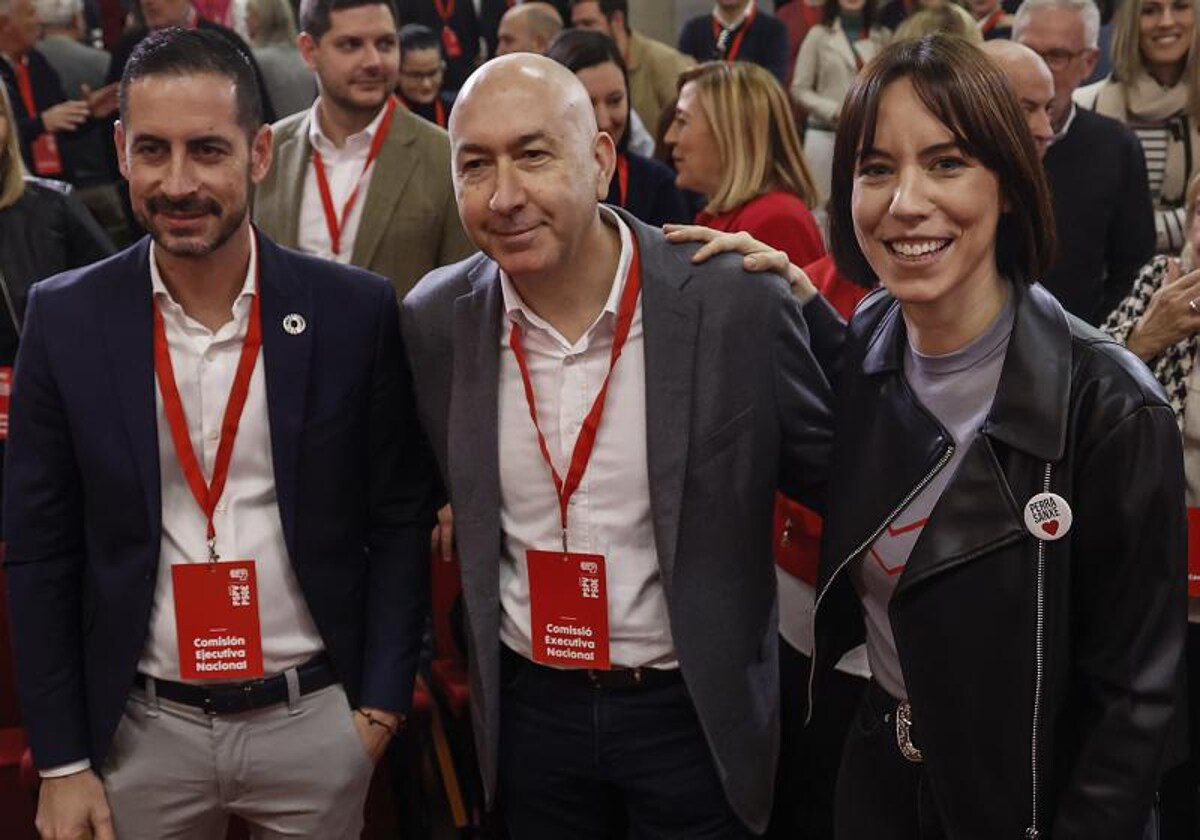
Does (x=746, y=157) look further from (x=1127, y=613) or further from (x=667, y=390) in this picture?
(x=1127, y=613)

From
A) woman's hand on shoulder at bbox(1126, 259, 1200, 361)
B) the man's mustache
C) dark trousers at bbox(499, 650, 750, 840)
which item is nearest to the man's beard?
the man's mustache

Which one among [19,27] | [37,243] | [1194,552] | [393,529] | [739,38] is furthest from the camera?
[739,38]

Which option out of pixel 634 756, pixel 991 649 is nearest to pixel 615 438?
pixel 634 756

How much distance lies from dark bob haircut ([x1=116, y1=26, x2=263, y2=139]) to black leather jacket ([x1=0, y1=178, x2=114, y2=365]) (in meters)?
1.45

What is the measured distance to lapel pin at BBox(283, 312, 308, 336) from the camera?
215 centimetres

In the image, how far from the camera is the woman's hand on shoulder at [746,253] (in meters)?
2.11

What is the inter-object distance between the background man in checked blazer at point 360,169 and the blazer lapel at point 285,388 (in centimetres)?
147

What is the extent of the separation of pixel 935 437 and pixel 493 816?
1206 mm

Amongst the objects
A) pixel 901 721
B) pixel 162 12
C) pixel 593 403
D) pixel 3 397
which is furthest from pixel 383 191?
pixel 162 12

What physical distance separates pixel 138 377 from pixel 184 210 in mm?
257

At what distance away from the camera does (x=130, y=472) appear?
6.84ft

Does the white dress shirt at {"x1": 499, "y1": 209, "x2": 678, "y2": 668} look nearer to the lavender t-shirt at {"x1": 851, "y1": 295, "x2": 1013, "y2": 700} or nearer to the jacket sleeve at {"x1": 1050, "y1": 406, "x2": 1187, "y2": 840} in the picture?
the lavender t-shirt at {"x1": 851, "y1": 295, "x2": 1013, "y2": 700}

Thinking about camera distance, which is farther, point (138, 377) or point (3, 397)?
point (3, 397)

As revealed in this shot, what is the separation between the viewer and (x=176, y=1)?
6.18m
